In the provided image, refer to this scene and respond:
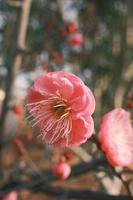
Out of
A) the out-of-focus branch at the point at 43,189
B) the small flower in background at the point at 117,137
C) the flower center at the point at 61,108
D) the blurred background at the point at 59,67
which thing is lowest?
the blurred background at the point at 59,67

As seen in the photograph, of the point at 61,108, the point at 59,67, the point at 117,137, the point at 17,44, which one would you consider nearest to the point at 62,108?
the point at 61,108

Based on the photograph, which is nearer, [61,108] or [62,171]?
[61,108]

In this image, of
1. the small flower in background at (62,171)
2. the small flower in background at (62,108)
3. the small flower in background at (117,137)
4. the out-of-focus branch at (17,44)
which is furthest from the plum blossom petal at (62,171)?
the out-of-focus branch at (17,44)

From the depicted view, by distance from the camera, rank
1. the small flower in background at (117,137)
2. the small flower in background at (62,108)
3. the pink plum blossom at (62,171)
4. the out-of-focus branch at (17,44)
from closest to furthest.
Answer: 1. the small flower in background at (62,108)
2. the small flower in background at (117,137)
3. the pink plum blossom at (62,171)
4. the out-of-focus branch at (17,44)

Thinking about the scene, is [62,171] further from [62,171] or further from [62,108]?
[62,108]

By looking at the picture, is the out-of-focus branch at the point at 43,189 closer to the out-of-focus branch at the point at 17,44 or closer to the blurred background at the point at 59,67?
the blurred background at the point at 59,67
